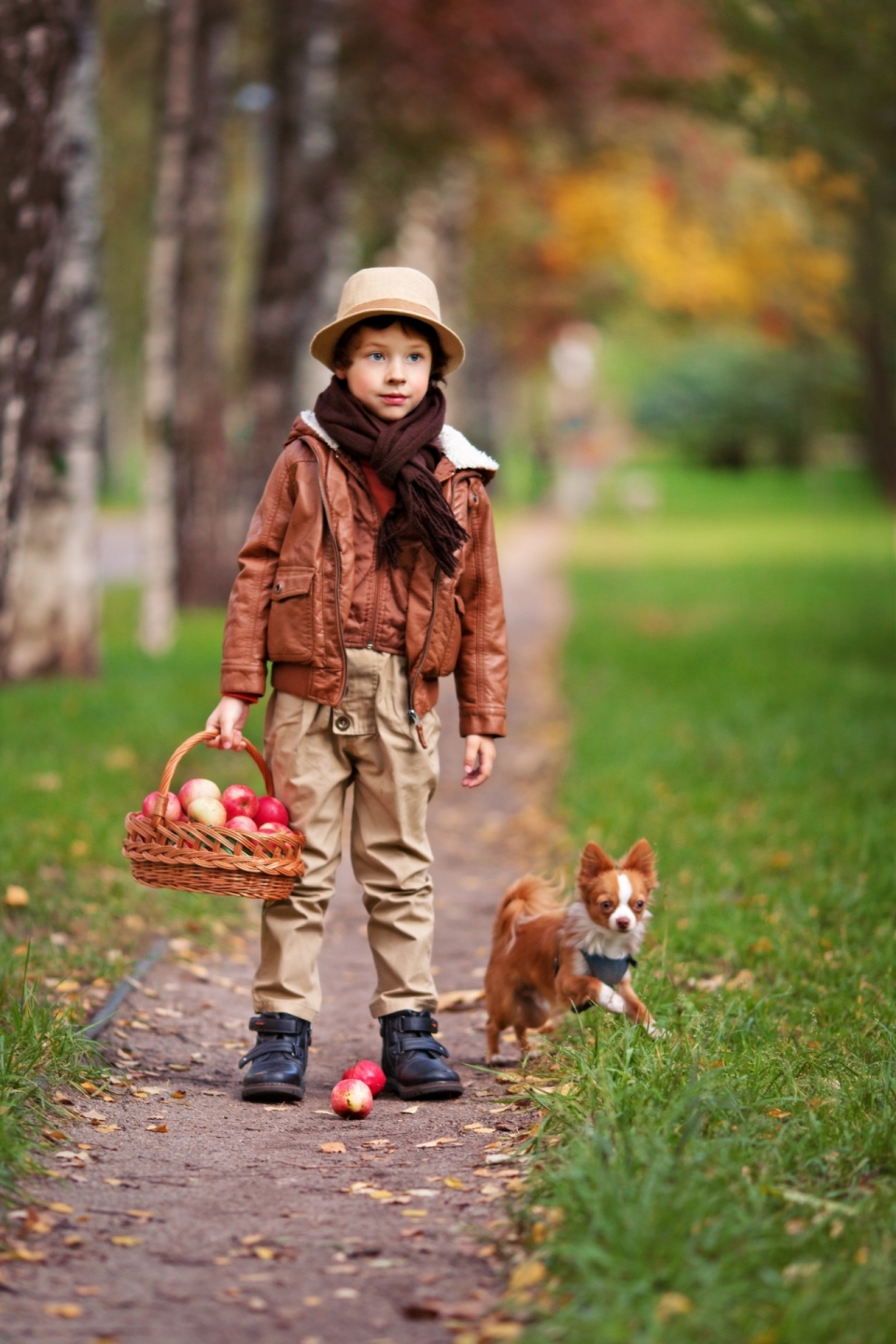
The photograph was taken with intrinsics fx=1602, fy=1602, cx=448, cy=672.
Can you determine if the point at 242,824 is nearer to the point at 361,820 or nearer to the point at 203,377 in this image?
the point at 361,820

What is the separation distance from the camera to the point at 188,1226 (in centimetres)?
331

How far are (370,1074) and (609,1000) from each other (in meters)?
0.67

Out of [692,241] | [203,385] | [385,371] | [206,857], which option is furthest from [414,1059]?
[692,241]

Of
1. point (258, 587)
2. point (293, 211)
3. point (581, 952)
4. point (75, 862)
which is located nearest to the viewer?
point (581, 952)

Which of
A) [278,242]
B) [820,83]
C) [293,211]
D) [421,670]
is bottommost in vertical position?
[421,670]

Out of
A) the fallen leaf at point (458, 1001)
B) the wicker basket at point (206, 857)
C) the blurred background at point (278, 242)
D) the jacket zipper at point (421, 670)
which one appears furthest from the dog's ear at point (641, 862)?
the blurred background at point (278, 242)

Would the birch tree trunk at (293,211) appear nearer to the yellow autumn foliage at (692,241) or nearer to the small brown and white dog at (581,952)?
the yellow autumn foliage at (692,241)

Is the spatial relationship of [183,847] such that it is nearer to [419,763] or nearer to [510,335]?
[419,763]

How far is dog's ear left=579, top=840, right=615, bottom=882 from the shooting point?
13.4ft

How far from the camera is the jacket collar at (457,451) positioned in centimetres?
429

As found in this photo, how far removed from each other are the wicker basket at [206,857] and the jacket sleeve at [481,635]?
27.3 inches

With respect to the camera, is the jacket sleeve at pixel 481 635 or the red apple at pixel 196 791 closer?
the red apple at pixel 196 791

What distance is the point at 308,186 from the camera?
44.8 feet

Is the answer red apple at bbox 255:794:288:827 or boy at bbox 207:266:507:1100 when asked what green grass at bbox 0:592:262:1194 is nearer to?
boy at bbox 207:266:507:1100
